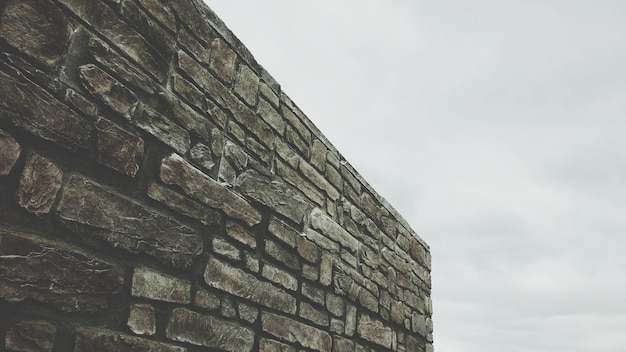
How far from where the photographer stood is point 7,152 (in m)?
1.43

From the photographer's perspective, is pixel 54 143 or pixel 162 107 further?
pixel 162 107

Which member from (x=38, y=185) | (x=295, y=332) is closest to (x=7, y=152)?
(x=38, y=185)

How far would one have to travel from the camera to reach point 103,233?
5.56 feet

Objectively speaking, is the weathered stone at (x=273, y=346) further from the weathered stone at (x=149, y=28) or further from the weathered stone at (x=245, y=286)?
the weathered stone at (x=149, y=28)

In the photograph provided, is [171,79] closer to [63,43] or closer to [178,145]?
[178,145]

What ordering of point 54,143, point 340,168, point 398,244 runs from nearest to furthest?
point 54,143 < point 340,168 < point 398,244

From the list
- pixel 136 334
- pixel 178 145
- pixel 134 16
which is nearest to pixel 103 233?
pixel 136 334

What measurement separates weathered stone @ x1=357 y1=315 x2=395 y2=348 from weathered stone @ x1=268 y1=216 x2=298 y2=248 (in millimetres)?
963

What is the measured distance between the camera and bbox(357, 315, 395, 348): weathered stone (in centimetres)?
334

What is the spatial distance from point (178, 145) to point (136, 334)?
0.80 m

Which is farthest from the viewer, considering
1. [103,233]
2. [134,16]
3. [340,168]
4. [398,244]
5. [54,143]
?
[398,244]

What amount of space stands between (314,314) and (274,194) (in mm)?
759

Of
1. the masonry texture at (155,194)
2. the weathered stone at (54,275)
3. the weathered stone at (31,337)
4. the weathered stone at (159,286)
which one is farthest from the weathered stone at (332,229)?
the weathered stone at (31,337)

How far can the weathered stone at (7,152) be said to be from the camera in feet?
4.65
